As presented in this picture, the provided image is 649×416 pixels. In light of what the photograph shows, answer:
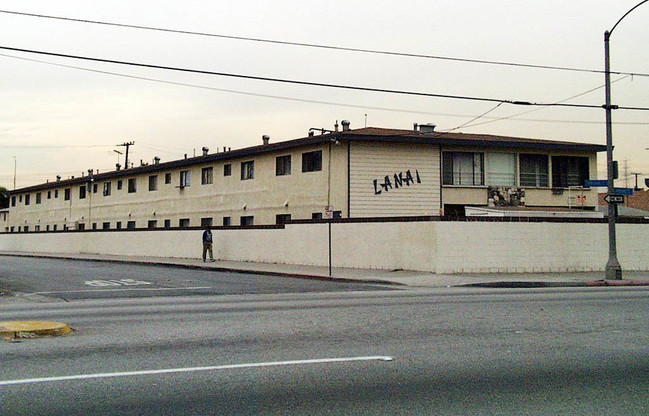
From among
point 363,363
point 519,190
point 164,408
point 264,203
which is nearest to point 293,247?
point 264,203

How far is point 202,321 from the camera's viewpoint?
475 inches

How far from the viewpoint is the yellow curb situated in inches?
397

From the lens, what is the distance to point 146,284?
21.2m

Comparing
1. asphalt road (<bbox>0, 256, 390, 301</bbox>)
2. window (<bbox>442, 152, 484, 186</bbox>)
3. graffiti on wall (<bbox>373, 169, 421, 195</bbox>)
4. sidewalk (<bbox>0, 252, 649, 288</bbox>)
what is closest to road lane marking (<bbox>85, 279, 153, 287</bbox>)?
asphalt road (<bbox>0, 256, 390, 301</bbox>)

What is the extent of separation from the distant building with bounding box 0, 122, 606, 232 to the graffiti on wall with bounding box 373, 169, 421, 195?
0.05 meters

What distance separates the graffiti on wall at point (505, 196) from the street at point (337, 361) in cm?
2249

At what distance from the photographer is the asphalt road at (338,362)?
20.7 feet

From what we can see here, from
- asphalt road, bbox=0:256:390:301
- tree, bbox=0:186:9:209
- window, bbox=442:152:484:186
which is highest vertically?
tree, bbox=0:186:9:209

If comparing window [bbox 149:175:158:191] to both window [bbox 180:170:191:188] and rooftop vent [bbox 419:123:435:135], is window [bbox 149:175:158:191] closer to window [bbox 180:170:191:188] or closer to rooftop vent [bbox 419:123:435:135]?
window [bbox 180:170:191:188]

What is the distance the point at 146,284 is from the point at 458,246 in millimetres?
11236

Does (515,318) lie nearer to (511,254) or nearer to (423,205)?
(511,254)

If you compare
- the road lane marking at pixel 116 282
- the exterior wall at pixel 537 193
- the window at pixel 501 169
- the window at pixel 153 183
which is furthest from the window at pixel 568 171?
the window at pixel 153 183

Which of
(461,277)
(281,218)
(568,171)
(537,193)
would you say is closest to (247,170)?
(281,218)

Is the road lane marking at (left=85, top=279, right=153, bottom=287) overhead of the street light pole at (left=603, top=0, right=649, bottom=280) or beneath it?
beneath
